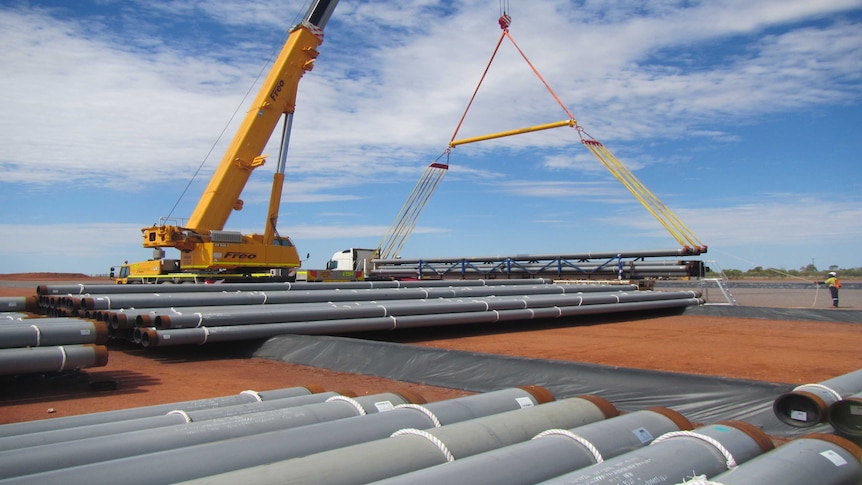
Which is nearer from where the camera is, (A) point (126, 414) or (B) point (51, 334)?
(A) point (126, 414)

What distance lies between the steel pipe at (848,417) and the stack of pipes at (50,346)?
8.07 meters

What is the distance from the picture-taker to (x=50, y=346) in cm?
826

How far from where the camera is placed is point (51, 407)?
23.2ft

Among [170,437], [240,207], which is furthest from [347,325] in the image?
[240,207]

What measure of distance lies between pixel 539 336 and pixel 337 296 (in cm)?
472

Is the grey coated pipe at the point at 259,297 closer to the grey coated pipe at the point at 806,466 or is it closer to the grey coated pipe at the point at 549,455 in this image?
the grey coated pipe at the point at 549,455

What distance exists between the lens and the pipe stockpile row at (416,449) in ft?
10.2

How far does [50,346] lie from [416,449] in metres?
6.90

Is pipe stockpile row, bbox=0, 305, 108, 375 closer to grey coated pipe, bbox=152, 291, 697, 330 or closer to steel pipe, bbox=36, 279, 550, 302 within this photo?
grey coated pipe, bbox=152, 291, 697, 330

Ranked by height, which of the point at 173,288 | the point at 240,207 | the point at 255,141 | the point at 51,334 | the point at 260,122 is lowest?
the point at 51,334

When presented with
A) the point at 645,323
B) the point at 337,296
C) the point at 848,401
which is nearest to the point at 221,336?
the point at 337,296

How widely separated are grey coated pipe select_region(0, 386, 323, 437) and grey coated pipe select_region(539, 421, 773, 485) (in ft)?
10.7

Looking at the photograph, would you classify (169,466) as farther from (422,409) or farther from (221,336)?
(221,336)

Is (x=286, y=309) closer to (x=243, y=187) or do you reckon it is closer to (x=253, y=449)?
(x=253, y=449)
